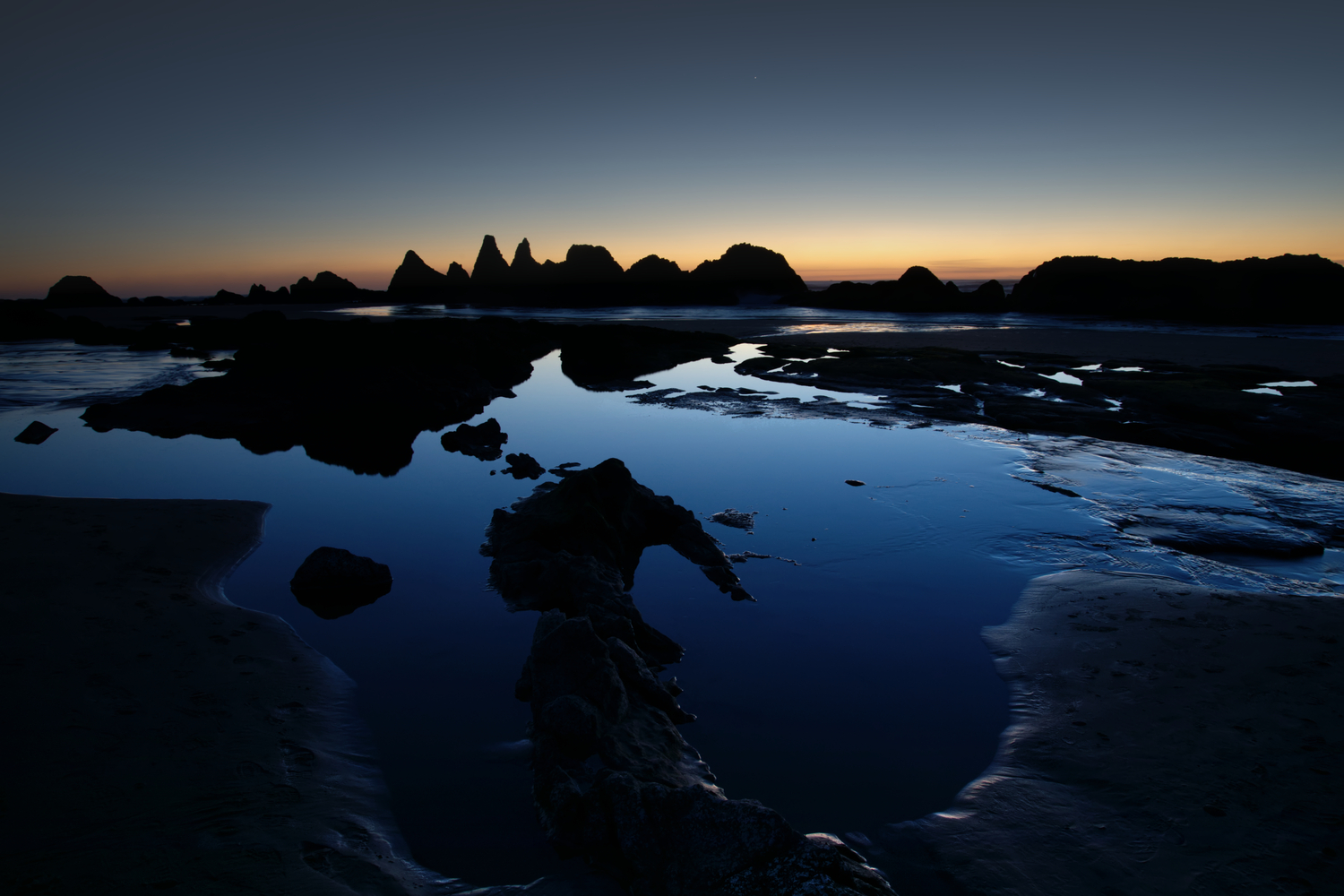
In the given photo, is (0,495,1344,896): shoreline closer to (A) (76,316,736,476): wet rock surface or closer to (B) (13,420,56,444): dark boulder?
(A) (76,316,736,476): wet rock surface

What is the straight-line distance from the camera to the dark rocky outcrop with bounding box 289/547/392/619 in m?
7.03

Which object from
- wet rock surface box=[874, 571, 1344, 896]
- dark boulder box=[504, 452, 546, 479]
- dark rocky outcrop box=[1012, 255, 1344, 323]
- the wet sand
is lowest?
wet rock surface box=[874, 571, 1344, 896]

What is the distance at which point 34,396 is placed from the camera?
20719 millimetres

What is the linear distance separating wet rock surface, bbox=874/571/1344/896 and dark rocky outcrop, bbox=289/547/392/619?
569 centimetres

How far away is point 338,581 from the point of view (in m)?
7.21

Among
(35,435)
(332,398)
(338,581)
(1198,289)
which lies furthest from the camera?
(1198,289)

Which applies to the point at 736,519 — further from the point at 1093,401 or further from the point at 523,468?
the point at 1093,401

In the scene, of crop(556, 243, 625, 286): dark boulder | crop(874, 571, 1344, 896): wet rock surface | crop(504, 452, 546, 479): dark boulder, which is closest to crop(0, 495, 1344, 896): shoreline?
crop(874, 571, 1344, 896): wet rock surface

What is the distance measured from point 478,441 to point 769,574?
8830 mm

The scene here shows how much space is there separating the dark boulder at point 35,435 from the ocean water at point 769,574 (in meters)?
0.30

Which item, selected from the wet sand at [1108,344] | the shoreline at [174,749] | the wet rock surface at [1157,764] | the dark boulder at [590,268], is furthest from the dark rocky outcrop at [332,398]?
the dark boulder at [590,268]

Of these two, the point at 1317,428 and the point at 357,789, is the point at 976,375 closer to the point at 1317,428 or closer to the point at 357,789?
the point at 1317,428

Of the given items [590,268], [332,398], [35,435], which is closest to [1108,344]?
[332,398]

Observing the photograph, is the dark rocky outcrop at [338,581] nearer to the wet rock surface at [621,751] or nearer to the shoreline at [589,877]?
the shoreline at [589,877]
